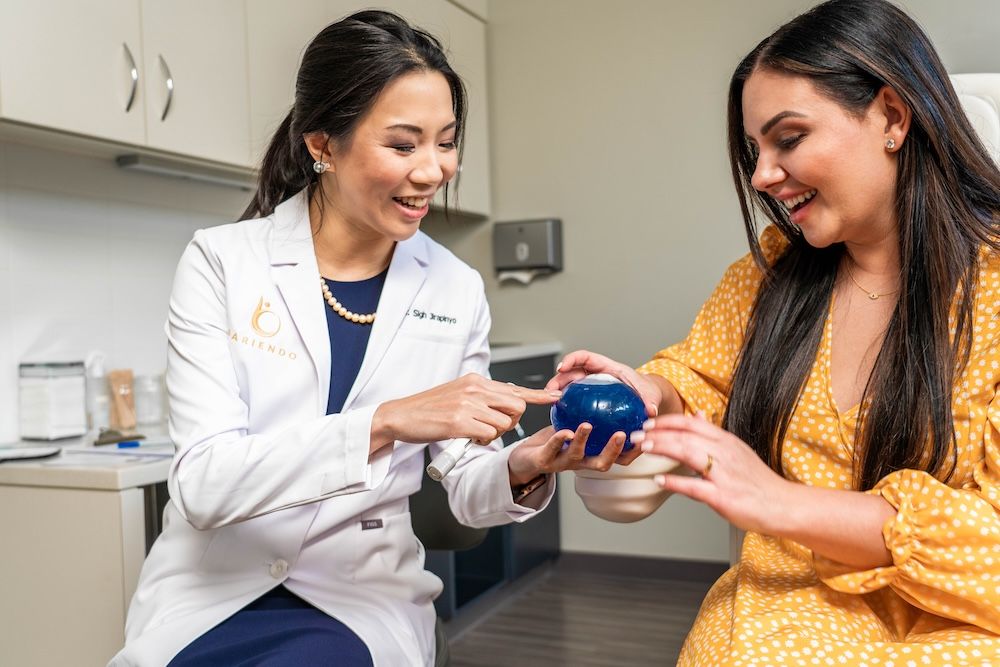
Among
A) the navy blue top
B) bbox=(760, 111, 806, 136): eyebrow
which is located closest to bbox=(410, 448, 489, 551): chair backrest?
the navy blue top

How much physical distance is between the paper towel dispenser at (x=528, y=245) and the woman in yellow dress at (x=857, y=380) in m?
1.86

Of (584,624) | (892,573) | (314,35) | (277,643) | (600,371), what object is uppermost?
(314,35)

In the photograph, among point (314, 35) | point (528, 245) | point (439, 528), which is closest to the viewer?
point (439, 528)

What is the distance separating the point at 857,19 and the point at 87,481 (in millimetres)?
1354

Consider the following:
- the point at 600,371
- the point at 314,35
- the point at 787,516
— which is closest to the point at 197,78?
the point at 314,35

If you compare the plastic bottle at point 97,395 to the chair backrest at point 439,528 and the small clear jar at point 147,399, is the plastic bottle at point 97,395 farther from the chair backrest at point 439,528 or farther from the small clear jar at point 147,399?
the chair backrest at point 439,528

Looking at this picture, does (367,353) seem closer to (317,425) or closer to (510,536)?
(317,425)

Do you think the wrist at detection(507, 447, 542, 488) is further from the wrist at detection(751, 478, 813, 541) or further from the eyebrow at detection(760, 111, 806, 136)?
the eyebrow at detection(760, 111, 806, 136)

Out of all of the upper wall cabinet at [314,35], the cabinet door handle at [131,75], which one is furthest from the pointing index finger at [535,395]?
the cabinet door handle at [131,75]

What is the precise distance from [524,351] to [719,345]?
5.15 feet

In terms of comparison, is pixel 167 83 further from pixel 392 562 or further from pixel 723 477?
pixel 723 477

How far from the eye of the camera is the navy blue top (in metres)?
1.28

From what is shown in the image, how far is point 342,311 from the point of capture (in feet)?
4.31

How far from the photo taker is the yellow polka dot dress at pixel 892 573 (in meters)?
0.94
